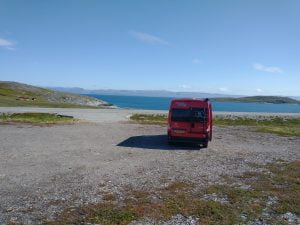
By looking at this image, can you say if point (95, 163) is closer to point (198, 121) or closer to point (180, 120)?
point (180, 120)

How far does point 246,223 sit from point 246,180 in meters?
4.21

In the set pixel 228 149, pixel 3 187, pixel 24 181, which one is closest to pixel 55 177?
pixel 24 181

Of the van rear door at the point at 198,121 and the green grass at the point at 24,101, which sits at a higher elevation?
the van rear door at the point at 198,121

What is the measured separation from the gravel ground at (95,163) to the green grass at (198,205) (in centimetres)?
52

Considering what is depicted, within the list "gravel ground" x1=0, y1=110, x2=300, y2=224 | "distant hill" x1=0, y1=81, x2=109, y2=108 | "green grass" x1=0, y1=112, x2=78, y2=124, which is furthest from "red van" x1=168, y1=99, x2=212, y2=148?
"distant hill" x1=0, y1=81, x2=109, y2=108

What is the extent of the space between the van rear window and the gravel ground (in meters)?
1.60

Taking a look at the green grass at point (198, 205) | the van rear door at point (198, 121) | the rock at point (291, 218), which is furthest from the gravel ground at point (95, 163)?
the rock at point (291, 218)

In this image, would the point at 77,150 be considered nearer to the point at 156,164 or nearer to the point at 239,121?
the point at 156,164

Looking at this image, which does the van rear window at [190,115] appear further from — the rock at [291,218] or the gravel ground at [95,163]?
the rock at [291,218]

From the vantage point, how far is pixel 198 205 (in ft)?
28.8

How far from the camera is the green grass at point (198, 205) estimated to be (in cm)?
780

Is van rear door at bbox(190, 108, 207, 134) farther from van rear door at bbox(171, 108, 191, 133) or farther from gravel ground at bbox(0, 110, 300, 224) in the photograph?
gravel ground at bbox(0, 110, 300, 224)

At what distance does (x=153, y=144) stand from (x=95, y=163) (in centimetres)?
690

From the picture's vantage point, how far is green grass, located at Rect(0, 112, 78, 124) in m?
30.7
